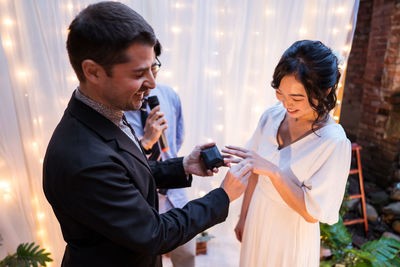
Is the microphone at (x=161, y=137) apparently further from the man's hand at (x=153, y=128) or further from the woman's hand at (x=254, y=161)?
the woman's hand at (x=254, y=161)

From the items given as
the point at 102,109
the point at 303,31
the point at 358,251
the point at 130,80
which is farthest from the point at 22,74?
the point at 358,251

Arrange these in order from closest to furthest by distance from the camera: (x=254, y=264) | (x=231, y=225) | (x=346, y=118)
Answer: (x=254, y=264) < (x=231, y=225) < (x=346, y=118)

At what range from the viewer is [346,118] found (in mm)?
4859

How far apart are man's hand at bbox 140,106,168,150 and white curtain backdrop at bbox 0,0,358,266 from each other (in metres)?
0.76

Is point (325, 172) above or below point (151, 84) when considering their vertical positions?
below

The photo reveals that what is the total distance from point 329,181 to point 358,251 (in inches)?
48.8

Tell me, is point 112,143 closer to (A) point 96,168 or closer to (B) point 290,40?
(A) point 96,168

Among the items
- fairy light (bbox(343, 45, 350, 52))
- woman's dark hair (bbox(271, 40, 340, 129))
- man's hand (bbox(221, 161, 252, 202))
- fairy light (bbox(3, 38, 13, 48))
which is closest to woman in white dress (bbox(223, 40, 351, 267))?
woman's dark hair (bbox(271, 40, 340, 129))

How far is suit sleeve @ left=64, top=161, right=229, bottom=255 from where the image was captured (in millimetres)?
822

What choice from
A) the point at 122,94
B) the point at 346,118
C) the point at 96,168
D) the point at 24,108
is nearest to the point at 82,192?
the point at 96,168

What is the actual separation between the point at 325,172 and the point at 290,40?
5.40ft

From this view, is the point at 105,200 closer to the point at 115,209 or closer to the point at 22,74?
the point at 115,209

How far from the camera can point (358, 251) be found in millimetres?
2123

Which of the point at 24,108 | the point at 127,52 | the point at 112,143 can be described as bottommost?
the point at 24,108
